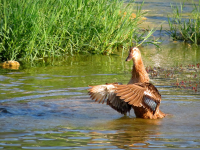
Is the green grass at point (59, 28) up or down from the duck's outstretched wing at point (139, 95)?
up

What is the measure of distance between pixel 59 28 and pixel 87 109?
3641 millimetres

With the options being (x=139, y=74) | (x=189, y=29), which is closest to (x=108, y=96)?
(x=139, y=74)

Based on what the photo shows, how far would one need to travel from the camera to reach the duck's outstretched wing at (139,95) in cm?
499

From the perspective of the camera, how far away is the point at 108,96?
555 cm

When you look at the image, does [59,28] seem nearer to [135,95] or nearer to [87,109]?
[87,109]

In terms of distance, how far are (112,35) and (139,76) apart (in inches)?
181

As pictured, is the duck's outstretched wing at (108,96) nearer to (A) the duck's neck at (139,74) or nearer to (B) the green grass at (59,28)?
(A) the duck's neck at (139,74)

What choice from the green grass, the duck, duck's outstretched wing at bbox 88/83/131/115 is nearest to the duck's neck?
the duck

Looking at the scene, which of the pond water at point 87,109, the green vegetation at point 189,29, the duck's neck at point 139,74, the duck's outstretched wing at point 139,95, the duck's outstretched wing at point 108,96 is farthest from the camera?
the green vegetation at point 189,29

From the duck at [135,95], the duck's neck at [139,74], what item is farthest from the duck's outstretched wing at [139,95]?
the duck's neck at [139,74]

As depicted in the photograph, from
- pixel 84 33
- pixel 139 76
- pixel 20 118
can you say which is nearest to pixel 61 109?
pixel 20 118

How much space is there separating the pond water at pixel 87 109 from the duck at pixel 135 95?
143mm

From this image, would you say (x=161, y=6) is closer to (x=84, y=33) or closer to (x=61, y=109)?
(x=84, y=33)

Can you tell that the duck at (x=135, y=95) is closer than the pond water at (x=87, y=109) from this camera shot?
No
